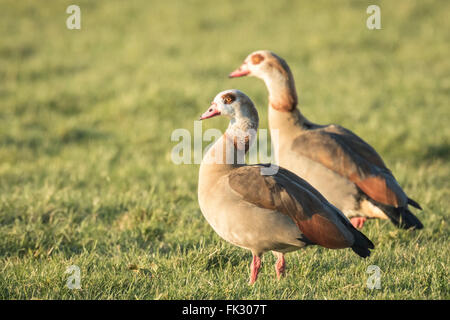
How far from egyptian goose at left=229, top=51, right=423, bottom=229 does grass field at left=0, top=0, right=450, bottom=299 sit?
1.01 feet

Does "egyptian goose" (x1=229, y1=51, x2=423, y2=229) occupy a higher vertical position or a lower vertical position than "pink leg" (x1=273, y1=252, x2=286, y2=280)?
higher

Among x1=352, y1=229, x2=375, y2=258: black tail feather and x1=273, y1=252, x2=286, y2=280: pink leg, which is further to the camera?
x1=273, y1=252, x2=286, y2=280: pink leg

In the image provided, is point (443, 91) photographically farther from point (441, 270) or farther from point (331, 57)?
point (441, 270)

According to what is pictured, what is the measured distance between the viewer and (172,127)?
918 centimetres

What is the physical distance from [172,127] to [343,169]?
4527mm

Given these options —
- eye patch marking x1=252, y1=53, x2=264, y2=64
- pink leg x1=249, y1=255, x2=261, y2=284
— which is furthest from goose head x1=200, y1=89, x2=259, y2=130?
eye patch marking x1=252, y1=53, x2=264, y2=64

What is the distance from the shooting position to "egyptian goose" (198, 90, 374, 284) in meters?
Answer: 3.96

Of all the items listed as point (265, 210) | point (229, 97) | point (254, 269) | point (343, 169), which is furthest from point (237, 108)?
point (343, 169)

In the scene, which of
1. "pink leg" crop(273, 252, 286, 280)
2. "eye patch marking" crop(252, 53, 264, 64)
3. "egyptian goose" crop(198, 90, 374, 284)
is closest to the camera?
"egyptian goose" crop(198, 90, 374, 284)

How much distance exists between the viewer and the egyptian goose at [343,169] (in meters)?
4.99

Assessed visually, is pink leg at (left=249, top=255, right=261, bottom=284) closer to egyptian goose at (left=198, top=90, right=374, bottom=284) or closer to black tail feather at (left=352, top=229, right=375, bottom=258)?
egyptian goose at (left=198, top=90, right=374, bottom=284)

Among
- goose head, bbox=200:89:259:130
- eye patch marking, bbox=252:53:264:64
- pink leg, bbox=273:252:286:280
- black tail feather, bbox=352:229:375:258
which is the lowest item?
pink leg, bbox=273:252:286:280

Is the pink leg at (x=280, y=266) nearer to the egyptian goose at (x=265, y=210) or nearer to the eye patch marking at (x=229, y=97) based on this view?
the egyptian goose at (x=265, y=210)

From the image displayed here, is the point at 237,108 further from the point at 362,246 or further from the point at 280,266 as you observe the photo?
the point at 362,246
